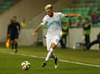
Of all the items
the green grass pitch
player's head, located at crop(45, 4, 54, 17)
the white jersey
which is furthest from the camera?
the white jersey

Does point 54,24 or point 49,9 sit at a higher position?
point 49,9

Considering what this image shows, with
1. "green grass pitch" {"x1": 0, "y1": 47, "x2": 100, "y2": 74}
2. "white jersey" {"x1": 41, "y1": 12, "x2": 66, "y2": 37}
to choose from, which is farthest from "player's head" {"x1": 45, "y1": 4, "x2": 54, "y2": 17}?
"green grass pitch" {"x1": 0, "y1": 47, "x2": 100, "y2": 74}

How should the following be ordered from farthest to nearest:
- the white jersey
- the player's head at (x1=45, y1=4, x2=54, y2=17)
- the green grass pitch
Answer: the white jersey
the player's head at (x1=45, y1=4, x2=54, y2=17)
the green grass pitch

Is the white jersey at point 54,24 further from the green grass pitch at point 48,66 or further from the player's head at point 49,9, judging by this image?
the green grass pitch at point 48,66

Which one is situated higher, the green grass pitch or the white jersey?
the white jersey

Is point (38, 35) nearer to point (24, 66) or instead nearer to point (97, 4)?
point (97, 4)

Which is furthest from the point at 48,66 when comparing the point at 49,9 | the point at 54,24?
the point at 49,9

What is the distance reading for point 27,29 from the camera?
33906mm

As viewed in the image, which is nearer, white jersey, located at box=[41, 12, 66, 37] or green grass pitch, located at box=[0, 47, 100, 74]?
green grass pitch, located at box=[0, 47, 100, 74]

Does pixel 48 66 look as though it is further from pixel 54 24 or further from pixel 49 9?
pixel 49 9

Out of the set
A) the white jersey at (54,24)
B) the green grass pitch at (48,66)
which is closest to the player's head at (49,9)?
the white jersey at (54,24)

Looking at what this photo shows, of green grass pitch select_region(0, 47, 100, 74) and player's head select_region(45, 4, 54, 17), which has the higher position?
player's head select_region(45, 4, 54, 17)

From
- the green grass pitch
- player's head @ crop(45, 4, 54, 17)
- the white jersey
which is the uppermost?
player's head @ crop(45, 4, 54, 17)

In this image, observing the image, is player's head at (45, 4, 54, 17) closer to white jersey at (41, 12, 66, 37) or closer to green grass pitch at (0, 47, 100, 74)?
white jersey at (41, 12, 66, 37)
